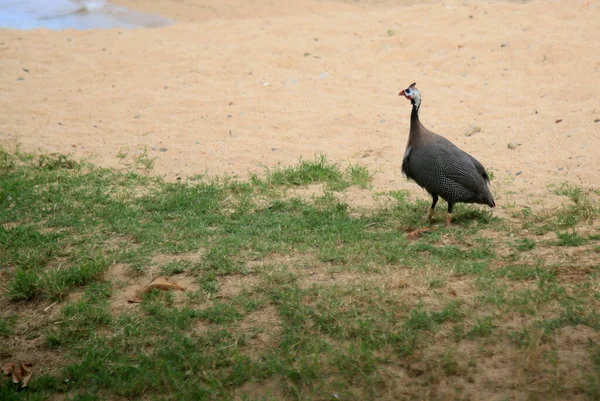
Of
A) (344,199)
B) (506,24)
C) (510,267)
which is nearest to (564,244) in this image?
(510,267)

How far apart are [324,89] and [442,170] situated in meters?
3.39

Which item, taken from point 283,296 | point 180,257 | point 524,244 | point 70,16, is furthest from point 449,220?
point 70,16

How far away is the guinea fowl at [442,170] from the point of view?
16.9 feet

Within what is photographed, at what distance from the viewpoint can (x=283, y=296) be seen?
409 cm

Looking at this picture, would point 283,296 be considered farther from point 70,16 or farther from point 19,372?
point 70,16

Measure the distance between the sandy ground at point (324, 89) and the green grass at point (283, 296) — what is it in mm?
1005

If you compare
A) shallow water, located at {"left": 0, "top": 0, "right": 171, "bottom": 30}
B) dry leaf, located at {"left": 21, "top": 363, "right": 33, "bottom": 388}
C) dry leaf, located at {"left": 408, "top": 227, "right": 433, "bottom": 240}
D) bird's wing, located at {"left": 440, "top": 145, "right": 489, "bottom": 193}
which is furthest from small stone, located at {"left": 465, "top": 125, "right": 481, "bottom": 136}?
shallow water, located at {"left": 0, "top": 0, "right": 171, "bottom": 30}

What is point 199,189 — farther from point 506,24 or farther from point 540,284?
point 506,24

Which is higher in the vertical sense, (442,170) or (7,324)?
(442,170)

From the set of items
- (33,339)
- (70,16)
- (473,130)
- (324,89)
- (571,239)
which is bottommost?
(33,339)

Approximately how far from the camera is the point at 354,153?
22.7ft

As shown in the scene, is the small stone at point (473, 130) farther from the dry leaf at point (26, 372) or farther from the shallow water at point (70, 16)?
the shallow water at point (70, 16)

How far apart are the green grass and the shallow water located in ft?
20.0

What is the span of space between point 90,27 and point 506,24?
6.04 meters
